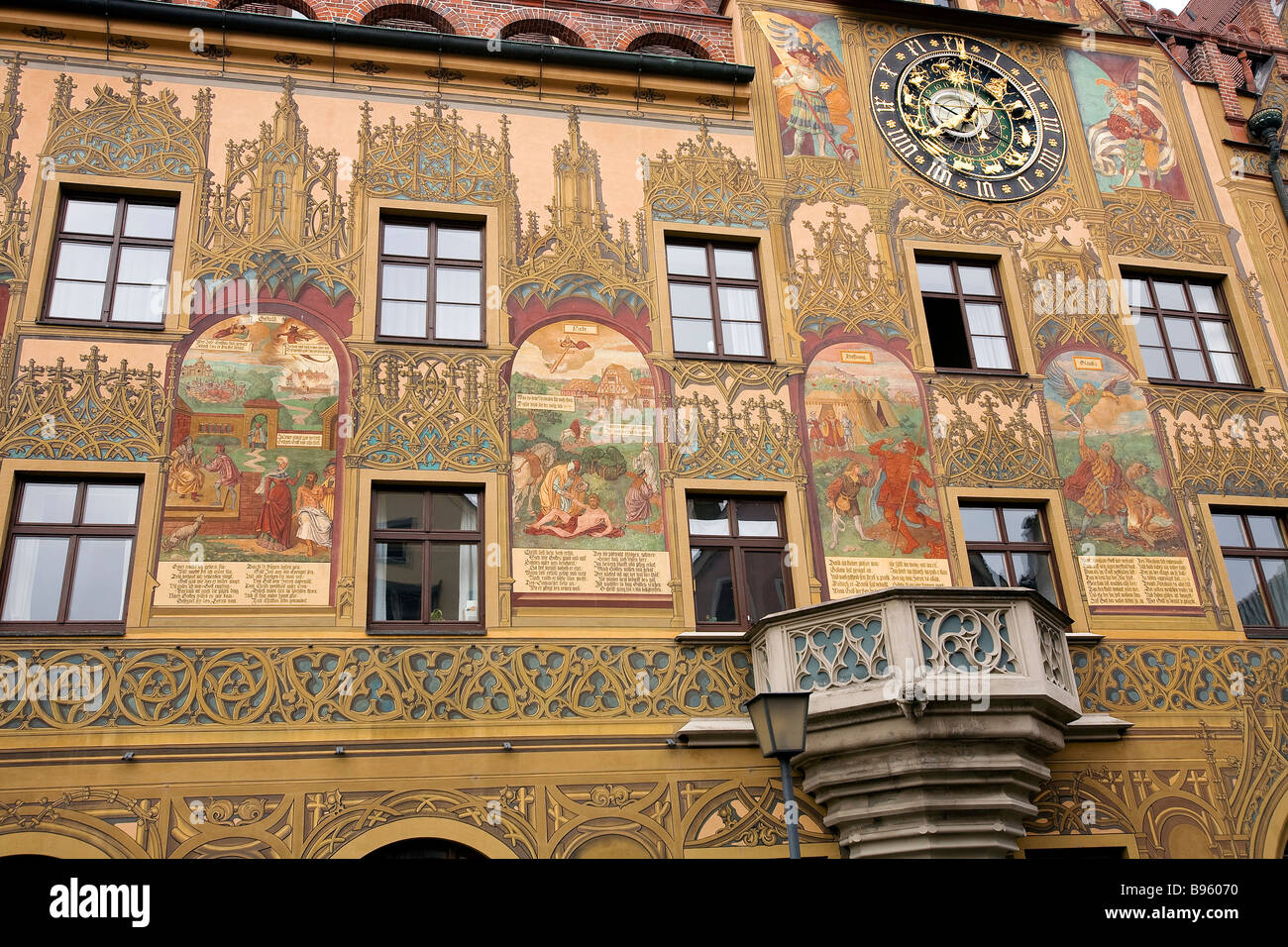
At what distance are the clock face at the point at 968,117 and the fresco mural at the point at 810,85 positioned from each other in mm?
510

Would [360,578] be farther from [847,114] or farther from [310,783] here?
[847,114]

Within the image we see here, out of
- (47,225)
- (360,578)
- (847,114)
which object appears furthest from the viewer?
(847,114)

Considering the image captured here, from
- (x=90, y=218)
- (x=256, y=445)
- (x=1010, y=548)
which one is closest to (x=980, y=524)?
A: (x=1010, y=548)

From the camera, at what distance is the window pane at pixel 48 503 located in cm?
1053

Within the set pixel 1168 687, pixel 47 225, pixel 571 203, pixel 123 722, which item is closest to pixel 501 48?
pixel 571 203

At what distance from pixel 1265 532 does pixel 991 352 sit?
11.8 ft

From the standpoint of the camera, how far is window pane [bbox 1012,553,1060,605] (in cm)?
1230

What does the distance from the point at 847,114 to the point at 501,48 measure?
13.7ft

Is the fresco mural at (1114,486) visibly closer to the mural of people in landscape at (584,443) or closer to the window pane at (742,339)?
the window pane at (742,339)

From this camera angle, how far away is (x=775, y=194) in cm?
1360

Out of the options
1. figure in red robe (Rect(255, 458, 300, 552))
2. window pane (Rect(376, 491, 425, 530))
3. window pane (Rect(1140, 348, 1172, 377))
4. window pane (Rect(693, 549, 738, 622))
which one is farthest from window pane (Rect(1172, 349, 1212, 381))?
figure in red robe (Rect(255, 458, 300, 552))

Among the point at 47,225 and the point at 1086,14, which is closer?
the point at 47,225

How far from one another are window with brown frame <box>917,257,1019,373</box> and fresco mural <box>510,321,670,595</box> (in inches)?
140
